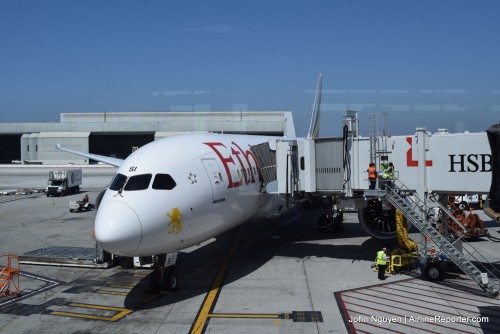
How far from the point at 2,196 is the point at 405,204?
44.4 m

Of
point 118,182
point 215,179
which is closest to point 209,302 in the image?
point 215,179

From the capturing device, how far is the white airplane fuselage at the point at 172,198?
41.8 ft

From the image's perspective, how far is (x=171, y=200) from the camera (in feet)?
44.8

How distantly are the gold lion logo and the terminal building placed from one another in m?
68.6

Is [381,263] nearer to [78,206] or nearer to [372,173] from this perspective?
[372,173]

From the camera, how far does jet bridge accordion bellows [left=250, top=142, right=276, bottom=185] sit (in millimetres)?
19939

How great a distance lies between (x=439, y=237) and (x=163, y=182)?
30.2 ft

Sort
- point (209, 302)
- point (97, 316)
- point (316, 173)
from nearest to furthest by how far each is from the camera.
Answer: point (97, 316)
point (209, 302)
point (316, 173)

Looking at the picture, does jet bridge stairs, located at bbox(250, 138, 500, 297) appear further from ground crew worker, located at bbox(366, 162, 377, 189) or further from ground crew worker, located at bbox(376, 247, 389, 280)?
ground crew worker, located at bbox(376, 247, 389, 280)

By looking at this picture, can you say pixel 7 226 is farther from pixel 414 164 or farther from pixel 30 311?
pixel 414 164

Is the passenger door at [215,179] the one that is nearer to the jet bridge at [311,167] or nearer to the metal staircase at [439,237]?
the jet bridge at [311,167]

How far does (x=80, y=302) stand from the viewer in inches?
568

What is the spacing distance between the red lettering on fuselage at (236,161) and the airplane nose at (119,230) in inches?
176

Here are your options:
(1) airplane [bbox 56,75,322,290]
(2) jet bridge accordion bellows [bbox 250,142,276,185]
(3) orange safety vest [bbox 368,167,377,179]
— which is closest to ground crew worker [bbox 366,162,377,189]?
(3) orange safety vest [bbox 368,167,377,179]
